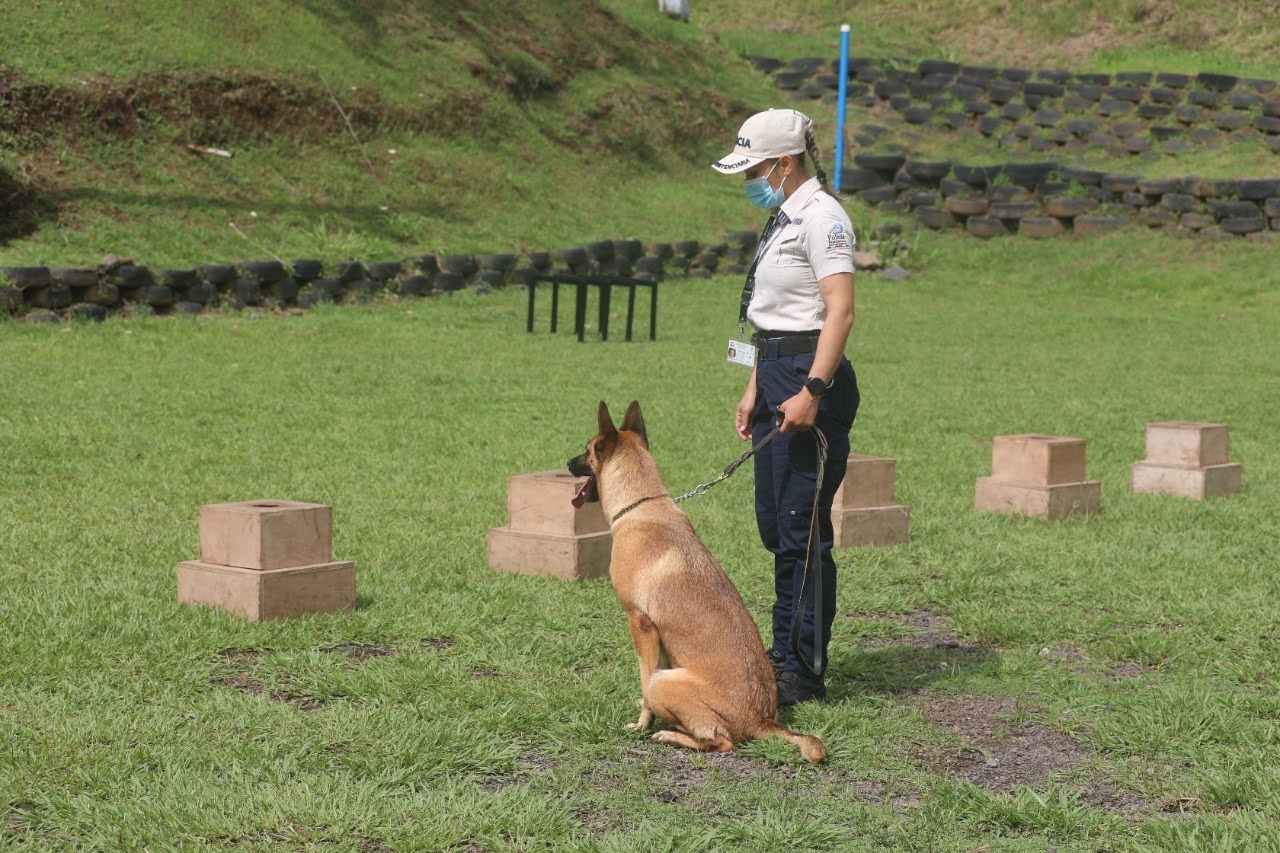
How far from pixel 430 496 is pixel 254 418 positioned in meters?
2.84

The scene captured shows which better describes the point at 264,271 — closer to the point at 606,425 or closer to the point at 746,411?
the point at 746,411

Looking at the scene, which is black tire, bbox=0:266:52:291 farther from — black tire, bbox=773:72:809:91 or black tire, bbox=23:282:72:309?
black tire, bbox=773:72:809:91

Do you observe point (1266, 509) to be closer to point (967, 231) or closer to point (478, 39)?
point (967, 231)

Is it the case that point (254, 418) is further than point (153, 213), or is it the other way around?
point (153, 213)

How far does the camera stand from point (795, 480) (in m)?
4.79

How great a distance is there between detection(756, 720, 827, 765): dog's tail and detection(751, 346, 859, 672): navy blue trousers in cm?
52

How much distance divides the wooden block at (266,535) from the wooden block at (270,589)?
0.05 m

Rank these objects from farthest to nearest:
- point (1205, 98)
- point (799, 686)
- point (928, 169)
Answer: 1. point (1205, 98)
2. point (928, 169)
3. point (799, 686)

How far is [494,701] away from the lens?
483cm

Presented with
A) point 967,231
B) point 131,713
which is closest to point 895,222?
point 967,231

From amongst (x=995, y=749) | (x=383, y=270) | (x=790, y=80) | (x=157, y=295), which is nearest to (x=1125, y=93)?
(x=790, y=80)

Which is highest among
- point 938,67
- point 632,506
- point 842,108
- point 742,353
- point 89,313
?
point 938,67

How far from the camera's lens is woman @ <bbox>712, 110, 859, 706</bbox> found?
4566 mm

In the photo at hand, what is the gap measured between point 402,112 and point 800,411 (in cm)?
1752
